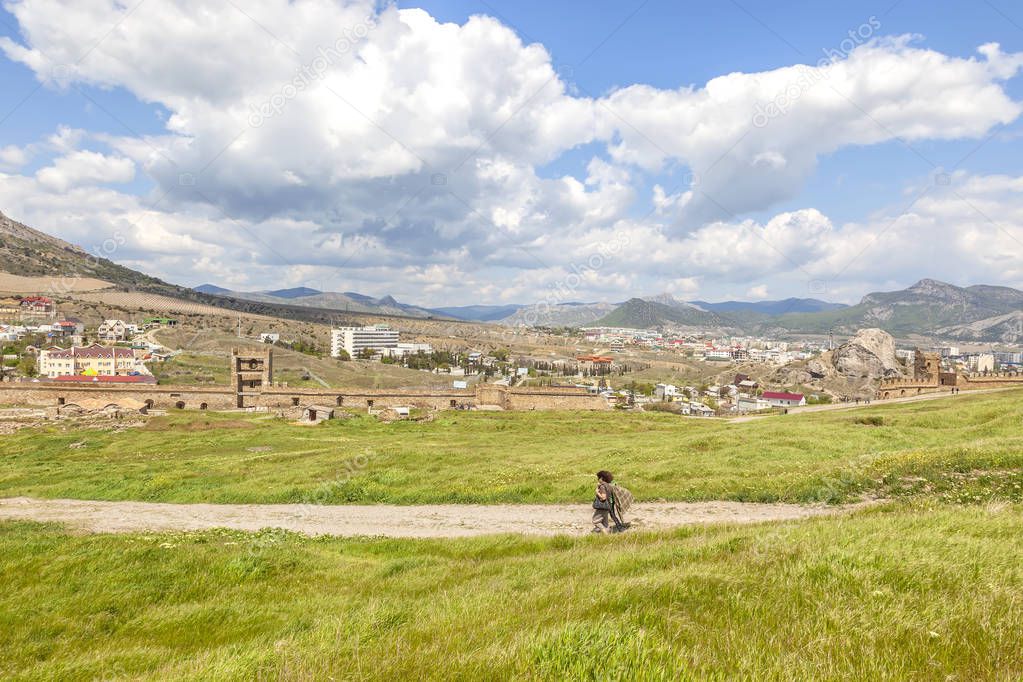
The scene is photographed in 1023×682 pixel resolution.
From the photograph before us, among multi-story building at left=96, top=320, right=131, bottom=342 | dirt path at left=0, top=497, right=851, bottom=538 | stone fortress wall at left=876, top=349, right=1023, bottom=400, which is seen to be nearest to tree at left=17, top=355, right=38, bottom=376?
multi-story building at left=96, top=320, right=131, bottom=342

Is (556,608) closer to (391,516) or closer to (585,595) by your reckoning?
(585,595)

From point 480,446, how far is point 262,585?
82.3 feet

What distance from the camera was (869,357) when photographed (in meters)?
116

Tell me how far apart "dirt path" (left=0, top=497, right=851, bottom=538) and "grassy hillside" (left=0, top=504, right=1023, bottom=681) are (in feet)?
11.0

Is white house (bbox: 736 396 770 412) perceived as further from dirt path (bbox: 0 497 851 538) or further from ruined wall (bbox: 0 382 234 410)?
dirt path (bbox: 0 497 851 538)

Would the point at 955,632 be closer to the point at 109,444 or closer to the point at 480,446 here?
the point at 480,446

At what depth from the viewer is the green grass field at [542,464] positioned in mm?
15453

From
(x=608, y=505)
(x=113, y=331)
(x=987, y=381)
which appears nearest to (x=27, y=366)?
(x=113, y=331)

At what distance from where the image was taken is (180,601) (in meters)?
7.87

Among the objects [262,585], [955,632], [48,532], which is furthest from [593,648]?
[48,532]

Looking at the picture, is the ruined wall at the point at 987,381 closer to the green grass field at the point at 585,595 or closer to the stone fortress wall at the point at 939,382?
the stone fortress wall at the point at 939,382

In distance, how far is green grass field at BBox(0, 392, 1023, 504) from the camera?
50.7 ft

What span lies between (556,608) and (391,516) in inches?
495

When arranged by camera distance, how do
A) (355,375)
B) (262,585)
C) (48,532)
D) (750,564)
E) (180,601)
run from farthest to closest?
(355,375) < (48,532) < (262,585) < (180,601) < (750,564)
